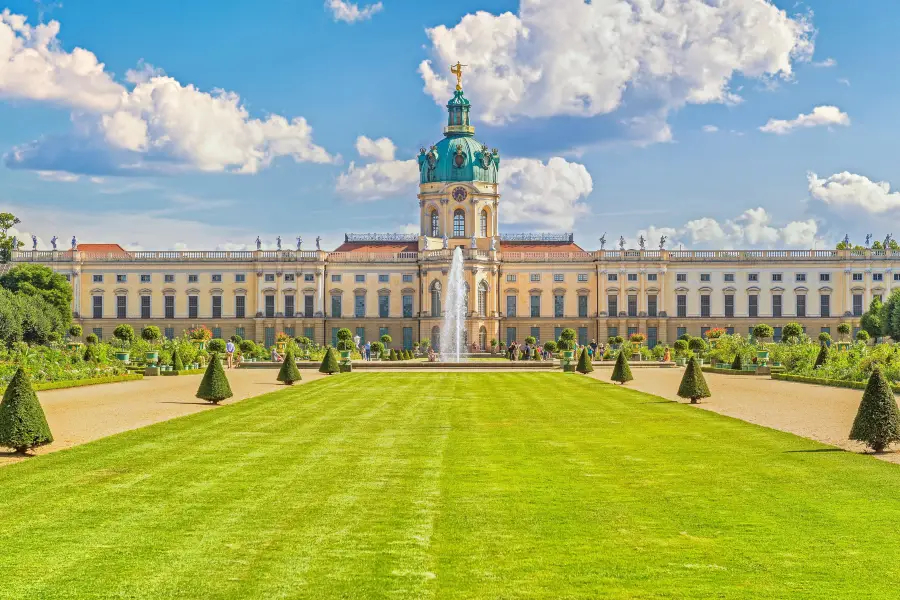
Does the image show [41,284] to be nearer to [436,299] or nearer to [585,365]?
[436,299]

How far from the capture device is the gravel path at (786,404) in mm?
17969

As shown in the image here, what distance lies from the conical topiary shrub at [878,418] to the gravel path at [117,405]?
1219 cm

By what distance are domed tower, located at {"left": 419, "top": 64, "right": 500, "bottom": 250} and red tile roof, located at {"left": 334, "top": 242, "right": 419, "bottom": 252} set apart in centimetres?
229

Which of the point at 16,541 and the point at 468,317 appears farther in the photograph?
the point at 468,317

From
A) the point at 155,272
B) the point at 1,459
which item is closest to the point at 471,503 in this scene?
the point at 1,459

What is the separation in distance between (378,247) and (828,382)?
57.0m

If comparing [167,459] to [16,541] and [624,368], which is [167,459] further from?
[624,368]

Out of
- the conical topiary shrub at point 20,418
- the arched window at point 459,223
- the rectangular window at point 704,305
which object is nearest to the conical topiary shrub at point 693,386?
the conical topiary shrub at point 20,418

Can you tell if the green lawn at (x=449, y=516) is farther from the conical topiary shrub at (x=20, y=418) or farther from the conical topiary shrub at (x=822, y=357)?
the conical topiary shrub at (x=822, y=357)

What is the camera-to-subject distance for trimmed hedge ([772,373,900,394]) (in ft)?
96.0

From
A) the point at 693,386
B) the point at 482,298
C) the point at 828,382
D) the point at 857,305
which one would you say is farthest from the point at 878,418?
the point at 857,305

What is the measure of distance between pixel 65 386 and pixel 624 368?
17.8 metres

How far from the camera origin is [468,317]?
254ft

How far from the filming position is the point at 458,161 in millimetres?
82375
